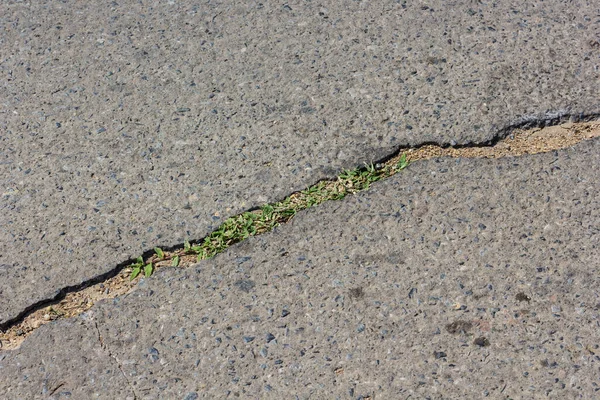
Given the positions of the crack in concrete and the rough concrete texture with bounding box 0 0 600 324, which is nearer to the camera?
the crack in concrete

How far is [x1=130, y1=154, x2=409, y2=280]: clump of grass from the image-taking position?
268 cm

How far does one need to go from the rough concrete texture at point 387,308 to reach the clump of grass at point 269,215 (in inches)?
1.7

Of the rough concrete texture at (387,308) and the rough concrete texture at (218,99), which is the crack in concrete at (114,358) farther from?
the rough concrete texture at (218,99)

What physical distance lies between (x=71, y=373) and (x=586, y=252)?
1.79 metres

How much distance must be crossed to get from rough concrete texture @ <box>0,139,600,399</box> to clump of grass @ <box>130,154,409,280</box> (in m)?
0.04

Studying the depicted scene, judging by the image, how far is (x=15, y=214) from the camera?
9.24 feet

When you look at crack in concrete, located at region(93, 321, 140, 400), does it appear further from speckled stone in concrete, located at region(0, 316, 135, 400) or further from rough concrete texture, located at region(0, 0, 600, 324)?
rough concrete texture, located at region(0, 0, 600, 324)

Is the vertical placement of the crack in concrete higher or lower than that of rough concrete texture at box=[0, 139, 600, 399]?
higher

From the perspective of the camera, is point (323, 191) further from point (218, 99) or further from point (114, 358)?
point (114, 358)

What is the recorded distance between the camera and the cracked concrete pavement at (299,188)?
235 cm

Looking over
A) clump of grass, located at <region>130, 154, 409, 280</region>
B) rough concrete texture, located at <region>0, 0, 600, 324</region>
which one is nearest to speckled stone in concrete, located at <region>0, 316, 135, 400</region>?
rough concrete texture, located at <region>0, 0, 600, 324</region>

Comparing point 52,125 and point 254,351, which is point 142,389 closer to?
point 254,351

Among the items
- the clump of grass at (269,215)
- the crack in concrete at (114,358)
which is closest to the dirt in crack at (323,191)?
the clump of grass at (269,215)

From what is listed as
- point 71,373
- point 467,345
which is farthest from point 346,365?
point 71,373
